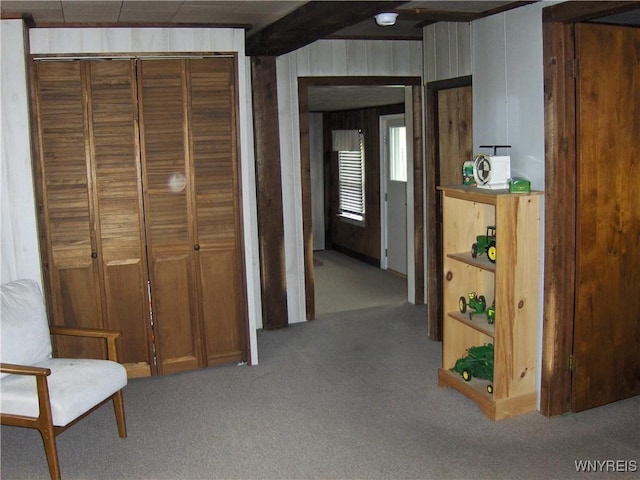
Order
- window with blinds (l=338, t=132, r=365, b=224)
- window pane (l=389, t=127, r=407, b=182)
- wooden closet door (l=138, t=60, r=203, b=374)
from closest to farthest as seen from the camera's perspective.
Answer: wooden closet door (l=138, t=60, r=203, b=374)
window pane (l=389, t=127, r=407, b=182)
window with blinds (l=338, t=132, r=365, b=224)

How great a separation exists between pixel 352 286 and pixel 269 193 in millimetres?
1957

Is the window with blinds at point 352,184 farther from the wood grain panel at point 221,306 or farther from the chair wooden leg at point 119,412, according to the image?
the chair wooden leg at point 119,412

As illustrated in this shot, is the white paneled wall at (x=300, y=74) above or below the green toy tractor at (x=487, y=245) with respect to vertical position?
above

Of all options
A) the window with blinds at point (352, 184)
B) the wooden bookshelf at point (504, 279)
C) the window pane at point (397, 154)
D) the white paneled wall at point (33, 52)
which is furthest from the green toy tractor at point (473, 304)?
the window with blinds at point (352, 184)

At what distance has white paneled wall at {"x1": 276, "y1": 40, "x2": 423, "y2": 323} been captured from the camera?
5.55 m

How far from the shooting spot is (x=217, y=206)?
4.54 metres

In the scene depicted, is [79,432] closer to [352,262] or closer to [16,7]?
[16,7]

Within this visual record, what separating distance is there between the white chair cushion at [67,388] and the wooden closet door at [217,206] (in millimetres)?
1133

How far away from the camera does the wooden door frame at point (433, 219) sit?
5.05 meters

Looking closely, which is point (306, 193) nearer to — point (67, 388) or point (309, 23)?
point (309, 23)

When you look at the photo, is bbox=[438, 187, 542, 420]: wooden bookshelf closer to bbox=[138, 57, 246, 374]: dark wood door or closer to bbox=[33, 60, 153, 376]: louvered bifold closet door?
bbox=[138, 57, 246, 374]: dark wood door

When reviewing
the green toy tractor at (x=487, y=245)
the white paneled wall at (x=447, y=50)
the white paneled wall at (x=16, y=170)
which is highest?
the white paneled wall at (x=447, y=50)

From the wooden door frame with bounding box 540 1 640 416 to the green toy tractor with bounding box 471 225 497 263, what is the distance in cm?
28

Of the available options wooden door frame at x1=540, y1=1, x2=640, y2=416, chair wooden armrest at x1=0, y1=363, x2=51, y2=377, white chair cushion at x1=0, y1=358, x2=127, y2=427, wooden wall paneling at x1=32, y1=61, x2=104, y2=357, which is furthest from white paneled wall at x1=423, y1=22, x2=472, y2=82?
chair wooden armrest at x1=0, y1=363, x2=51, y2=377
